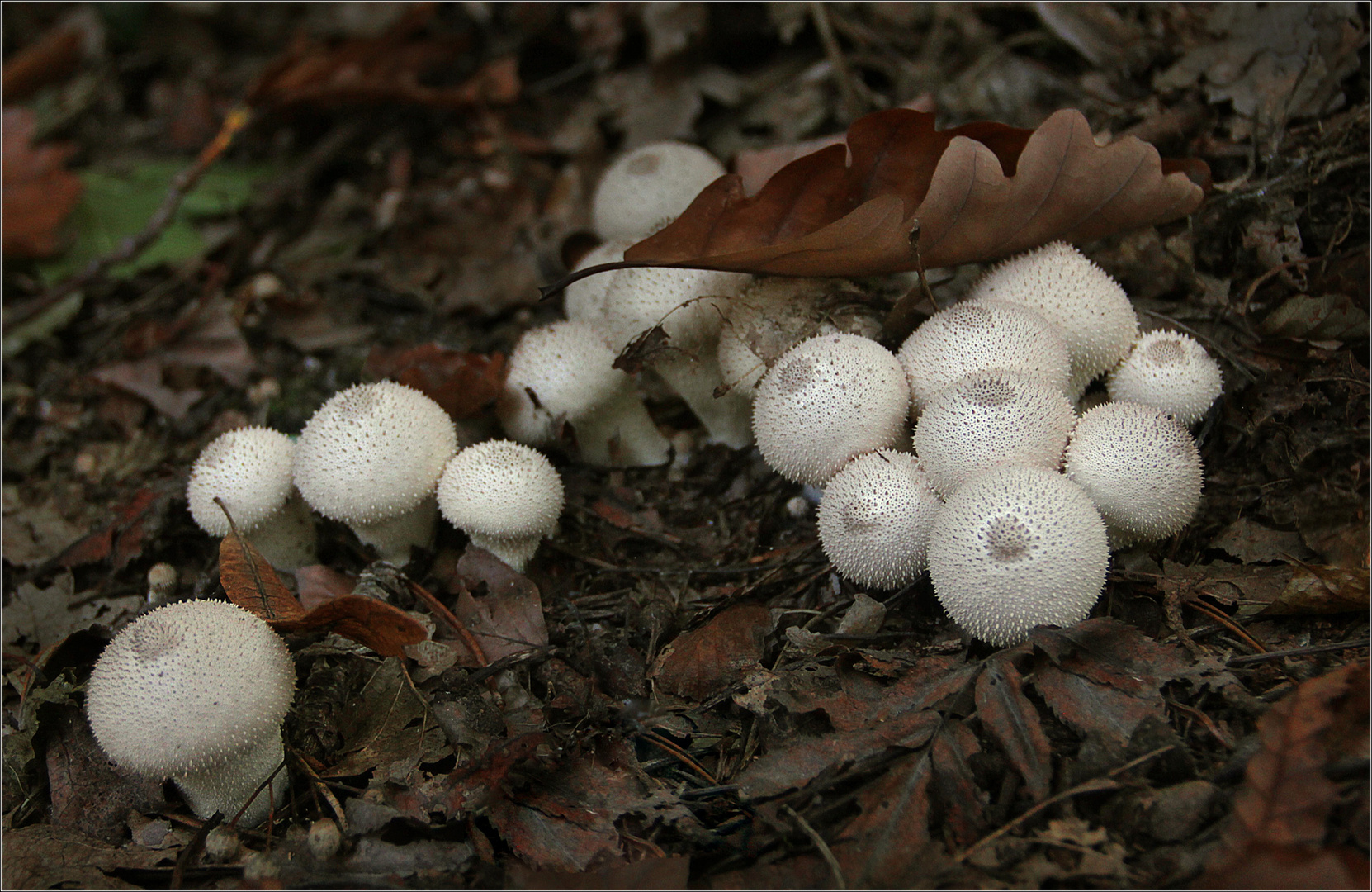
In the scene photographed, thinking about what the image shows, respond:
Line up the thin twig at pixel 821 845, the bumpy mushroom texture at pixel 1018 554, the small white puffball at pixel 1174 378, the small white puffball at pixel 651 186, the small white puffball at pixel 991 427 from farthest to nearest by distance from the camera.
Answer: the small white puffball at pixel 651 186 → the small white puffball at pixel 1174 378 → the small white puffball at pixel 991 427 → the bumpy mushroom texture at pixel 1018 554 → the thin twig at pixel 821 845

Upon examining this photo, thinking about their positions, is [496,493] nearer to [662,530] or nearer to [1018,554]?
[662,530]

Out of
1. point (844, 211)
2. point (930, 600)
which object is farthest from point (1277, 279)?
point (930, 600)

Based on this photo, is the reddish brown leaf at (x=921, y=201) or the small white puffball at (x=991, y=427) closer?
the small white puffball at (x=991, y=427)

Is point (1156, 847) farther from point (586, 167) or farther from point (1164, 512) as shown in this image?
point (586, 167)

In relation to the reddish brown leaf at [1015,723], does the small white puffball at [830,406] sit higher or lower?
higher

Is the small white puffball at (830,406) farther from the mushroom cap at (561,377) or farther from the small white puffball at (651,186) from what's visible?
the small white puffball at (651,186)

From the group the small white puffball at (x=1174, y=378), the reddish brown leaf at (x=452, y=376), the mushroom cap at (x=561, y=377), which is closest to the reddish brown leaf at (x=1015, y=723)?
the small white puffball at (x=1174, y=378)

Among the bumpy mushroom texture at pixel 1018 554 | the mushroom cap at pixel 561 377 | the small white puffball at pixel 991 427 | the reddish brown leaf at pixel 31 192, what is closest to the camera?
the bumpy mushroom texture at pixel 1018 554

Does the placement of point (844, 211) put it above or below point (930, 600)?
above
